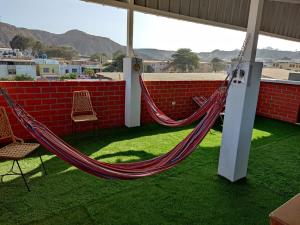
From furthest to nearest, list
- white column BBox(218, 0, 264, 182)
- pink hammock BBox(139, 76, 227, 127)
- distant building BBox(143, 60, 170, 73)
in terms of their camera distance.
A: distant building BBox(143, 60, 170, 73)
pink hammock BBox(139, 76, 227, 127)
white column BBox(218, 0, 264, 182)

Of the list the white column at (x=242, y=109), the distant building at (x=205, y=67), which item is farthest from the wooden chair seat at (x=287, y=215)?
the distant building at (x=205, y=67)

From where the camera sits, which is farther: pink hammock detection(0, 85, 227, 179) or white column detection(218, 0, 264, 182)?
white column detection(218, 0, 264, 182)

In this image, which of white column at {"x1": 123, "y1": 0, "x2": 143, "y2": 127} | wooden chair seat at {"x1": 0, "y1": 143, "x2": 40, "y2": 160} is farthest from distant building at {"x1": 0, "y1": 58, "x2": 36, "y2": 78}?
white column at {"x1": 123, "y1": 0, "x2": 143, "y2": 127}

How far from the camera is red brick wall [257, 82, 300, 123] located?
5059mm

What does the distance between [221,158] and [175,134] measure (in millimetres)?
1559

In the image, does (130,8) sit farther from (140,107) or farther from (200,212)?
(200,212)

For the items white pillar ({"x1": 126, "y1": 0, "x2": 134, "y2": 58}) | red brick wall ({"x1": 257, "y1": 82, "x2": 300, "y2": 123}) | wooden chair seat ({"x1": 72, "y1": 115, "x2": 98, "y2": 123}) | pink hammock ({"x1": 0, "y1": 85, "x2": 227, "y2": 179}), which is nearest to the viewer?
pink hammock ({"x1": 0, "y1": 85, "x2": 227, "y2": 179})

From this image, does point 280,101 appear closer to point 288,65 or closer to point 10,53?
point 288,65

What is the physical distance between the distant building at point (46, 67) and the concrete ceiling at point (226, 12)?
46.3 inches

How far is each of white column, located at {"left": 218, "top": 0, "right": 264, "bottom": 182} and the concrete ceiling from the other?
7.20ft

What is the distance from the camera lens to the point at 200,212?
6.68 ft

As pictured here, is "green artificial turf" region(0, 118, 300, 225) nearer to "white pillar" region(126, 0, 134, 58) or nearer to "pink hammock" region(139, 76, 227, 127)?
"pink hammock" region(139, 76, 227, 127)

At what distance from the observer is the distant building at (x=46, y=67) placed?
11.5 feet

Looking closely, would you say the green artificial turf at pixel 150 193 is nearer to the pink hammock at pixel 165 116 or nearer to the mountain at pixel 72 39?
the pink hammock at pixel 165 116
